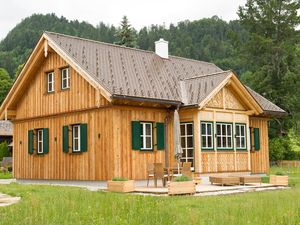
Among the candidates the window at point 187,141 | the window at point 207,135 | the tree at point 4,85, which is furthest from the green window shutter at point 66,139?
the tree at point 4,85

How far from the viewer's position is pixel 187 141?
21.1 meters

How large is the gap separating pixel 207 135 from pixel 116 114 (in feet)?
13.8

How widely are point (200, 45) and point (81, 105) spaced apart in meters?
56.8

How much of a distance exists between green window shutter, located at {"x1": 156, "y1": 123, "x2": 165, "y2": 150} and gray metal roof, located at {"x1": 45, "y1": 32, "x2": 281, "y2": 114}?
116cm

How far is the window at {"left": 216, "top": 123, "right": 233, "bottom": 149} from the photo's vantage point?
21172mm

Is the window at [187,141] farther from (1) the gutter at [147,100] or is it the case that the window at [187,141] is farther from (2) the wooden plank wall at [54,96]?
(2) the wooden plank wall at [54,96]

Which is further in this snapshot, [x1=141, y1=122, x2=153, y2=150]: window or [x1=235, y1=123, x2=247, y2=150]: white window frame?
[x1=235, y1=123, x2=247, y2=150]: white window frame

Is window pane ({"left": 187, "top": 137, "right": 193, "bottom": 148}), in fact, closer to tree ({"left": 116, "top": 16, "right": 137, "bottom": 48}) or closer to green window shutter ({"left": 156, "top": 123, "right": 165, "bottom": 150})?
green window shutter ({"left": 156, "top": 123, "right": 165, "bottom": 150})

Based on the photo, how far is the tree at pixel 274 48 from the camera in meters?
40.6

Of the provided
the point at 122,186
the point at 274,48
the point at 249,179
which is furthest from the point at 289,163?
the point at 122,186

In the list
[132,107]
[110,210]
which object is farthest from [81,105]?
[110,210]

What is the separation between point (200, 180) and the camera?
750 inches

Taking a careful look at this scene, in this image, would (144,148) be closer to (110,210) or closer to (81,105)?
(81,105)

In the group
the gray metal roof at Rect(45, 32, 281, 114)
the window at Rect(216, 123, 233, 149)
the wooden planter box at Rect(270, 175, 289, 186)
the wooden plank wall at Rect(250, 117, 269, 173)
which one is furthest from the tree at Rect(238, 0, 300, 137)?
the wooden planter box at Rect(270, 175, 289, 186)
